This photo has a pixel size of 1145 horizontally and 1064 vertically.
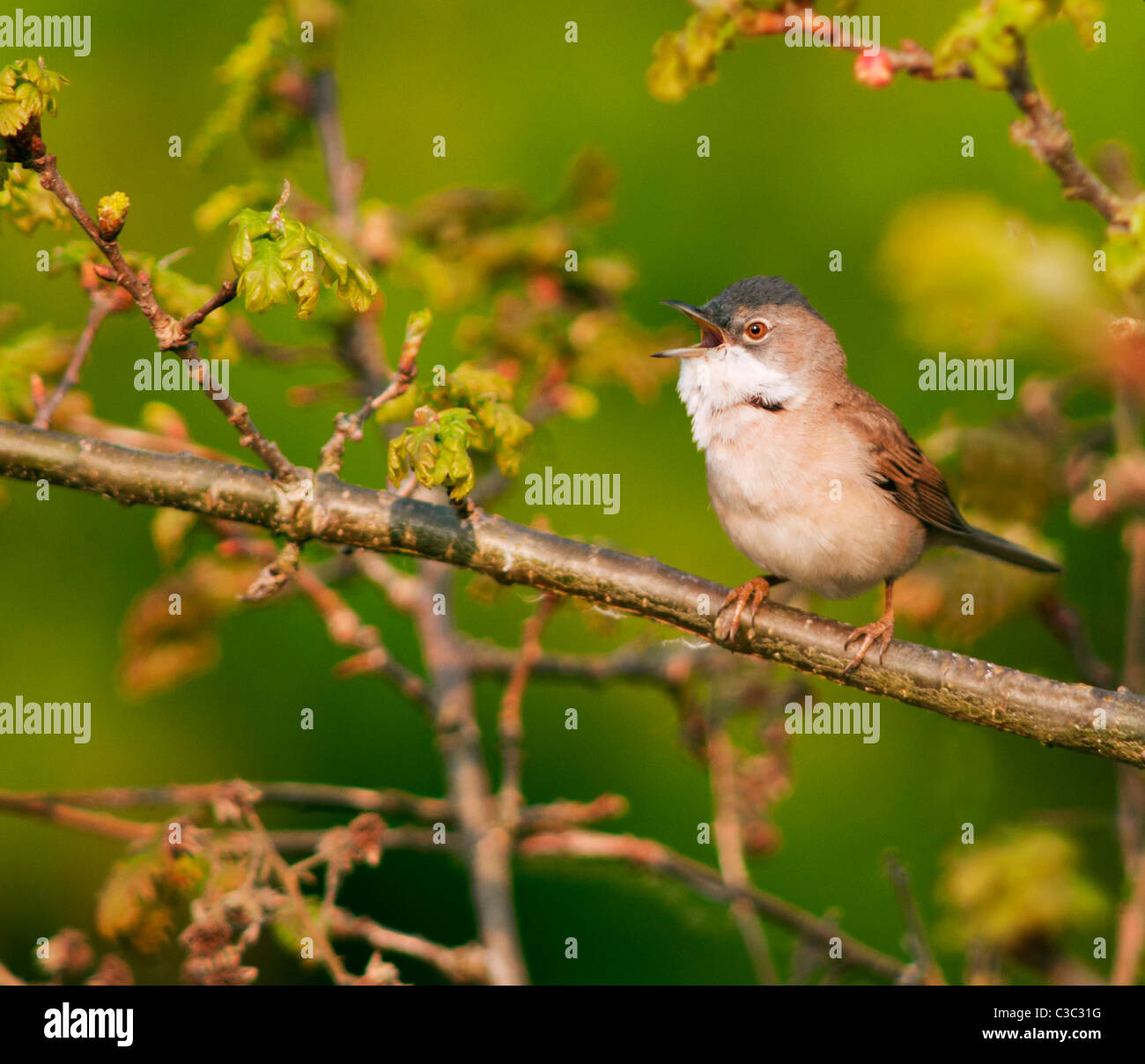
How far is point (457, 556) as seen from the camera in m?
2.50

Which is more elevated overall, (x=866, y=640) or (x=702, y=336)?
(x=702, y=336)

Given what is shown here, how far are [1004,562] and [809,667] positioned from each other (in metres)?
1.16

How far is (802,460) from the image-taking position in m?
3.20

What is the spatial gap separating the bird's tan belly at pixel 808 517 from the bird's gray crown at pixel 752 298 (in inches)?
19.3

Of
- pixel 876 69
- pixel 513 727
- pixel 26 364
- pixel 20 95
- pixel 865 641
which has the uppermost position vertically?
pixel 876 69

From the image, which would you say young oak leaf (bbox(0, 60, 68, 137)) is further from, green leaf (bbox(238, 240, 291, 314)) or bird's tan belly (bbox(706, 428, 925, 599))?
bird's tan belly (bbox(706, 428, 925, 599))

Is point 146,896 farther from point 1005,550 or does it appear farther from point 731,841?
point 1005,550

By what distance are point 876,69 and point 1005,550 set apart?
5.09 ft

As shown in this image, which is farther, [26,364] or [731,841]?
[731,841]

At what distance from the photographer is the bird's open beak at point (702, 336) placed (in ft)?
11.2

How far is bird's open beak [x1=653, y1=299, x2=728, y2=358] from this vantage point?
341cm

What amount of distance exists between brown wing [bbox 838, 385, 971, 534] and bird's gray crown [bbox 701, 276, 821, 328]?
36cm

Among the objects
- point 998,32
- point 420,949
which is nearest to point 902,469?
point 998,32

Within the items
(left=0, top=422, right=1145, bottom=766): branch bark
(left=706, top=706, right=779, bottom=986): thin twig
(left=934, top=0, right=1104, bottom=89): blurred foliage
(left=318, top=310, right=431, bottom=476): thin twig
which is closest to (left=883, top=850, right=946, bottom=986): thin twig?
(left=706, top=706, right=779, bottom=986): thin twig
